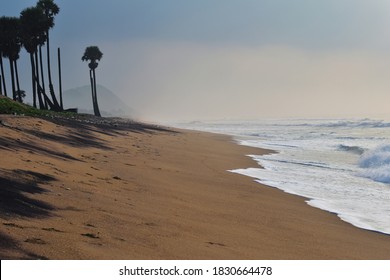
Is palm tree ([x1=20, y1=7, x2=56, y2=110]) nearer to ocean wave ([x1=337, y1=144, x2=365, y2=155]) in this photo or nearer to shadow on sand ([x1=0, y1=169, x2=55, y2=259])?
ocean wave ([x1=337, y1=144, x2=365, y2=155])

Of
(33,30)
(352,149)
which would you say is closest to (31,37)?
(33,30)

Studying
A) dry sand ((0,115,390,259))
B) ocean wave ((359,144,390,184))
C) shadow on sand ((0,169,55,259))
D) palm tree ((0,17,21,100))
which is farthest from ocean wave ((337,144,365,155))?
palm tree ((0,17,21,100))

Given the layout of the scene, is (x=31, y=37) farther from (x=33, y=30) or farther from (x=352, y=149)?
(x=352, y=149)

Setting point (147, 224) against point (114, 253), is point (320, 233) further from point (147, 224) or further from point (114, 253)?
point (114, 253)

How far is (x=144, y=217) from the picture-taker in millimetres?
8039

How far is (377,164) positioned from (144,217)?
15.7 metres

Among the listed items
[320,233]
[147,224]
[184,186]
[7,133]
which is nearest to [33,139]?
[7,133]

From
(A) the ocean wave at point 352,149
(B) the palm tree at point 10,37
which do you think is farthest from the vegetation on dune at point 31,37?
(A) the ocean wave at point 352,149

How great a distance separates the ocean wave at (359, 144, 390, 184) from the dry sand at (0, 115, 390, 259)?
529cm

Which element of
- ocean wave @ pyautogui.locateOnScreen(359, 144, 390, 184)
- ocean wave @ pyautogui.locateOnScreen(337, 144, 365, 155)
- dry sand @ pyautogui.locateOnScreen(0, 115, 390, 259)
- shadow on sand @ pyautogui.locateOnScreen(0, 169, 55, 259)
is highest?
shadow on sand @ pyautogui.locateOnScreen(0, 169, 55, 259)

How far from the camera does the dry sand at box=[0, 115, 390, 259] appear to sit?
605 cm

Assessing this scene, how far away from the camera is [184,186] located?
12602 millimetres

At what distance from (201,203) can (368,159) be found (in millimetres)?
14673

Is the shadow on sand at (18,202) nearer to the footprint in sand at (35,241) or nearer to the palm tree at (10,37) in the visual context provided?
the footprint in sand at (35,241)
